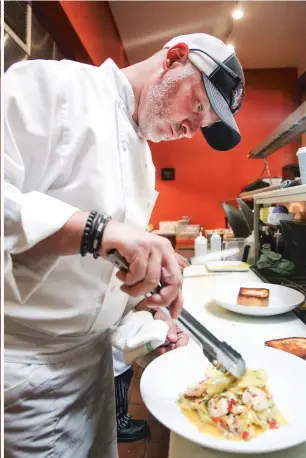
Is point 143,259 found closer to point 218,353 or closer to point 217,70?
point 218,353

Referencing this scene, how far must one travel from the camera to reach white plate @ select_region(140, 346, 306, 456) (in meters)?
0.60

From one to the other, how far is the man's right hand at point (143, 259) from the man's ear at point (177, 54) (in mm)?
608

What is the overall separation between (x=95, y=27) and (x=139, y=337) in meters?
3.35

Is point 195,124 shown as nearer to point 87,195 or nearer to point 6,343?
point 87,195

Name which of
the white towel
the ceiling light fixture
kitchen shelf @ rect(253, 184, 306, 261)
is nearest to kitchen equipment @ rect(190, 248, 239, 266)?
kitchen shelf @ rect(253, 184, 306, 261)

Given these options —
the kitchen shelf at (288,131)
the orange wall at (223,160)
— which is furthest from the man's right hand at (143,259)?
the orange wall at (223,160)

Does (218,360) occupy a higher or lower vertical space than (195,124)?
lower

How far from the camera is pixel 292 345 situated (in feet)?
3.24

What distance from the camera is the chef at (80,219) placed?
2.08 feet

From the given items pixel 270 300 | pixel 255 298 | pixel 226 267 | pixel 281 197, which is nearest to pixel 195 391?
pixel 255 298

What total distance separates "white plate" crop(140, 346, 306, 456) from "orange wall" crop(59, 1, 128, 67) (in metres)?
2.49

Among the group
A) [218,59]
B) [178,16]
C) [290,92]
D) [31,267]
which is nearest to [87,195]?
[31,267]

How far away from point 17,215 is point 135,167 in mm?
509

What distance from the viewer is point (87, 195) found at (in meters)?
0.83
